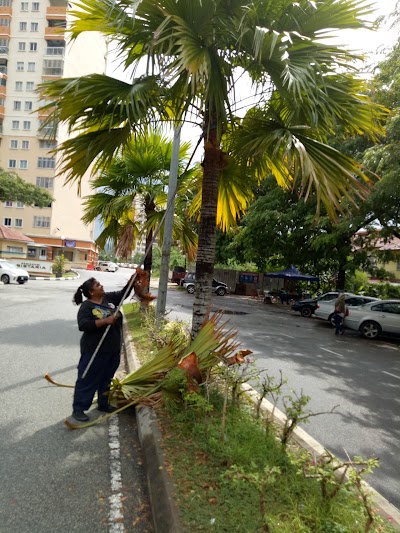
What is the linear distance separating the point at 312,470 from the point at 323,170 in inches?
106

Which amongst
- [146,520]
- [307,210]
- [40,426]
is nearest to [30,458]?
[40,426]

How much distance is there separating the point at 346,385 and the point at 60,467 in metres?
5.12

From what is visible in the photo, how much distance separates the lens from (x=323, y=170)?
4055mm

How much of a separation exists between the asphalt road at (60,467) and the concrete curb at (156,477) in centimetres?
10

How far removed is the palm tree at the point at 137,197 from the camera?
32.2 feet

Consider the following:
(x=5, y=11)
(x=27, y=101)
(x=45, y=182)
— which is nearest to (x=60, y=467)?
(x=45, y=182)

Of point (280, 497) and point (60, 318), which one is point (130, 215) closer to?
point (60, 318)

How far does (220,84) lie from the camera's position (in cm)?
410

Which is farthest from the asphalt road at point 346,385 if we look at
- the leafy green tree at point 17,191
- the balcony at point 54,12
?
the balcony at point 54,12

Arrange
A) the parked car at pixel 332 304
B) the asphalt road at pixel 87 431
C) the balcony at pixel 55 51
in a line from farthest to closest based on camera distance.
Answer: the balcony at pixel 55 51 < the parked car at pixel 332 304 < the asphalt road at pixel 87 431

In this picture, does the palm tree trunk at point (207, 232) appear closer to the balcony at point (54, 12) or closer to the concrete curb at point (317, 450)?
Answer: the concrete curb at point (317, 450)

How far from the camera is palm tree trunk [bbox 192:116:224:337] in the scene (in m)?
4.84

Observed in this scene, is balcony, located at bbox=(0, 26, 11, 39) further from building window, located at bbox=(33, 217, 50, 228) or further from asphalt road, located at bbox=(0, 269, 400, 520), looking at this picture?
asphalt road, located at bbox=(0, 269, 400, 520)

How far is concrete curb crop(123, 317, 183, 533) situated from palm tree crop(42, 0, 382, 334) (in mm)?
1199
